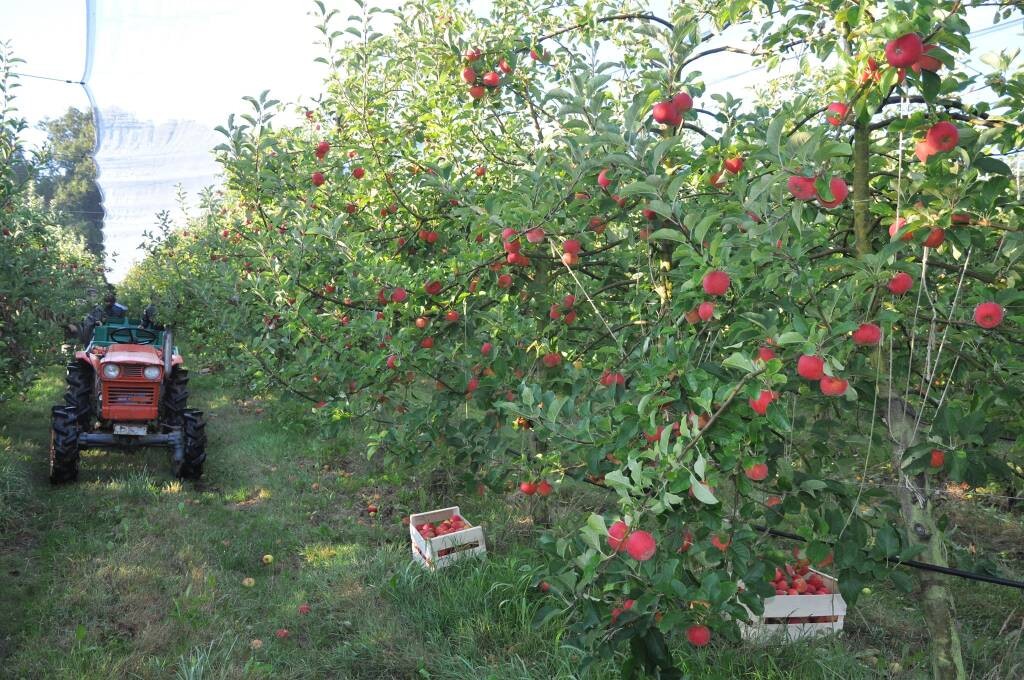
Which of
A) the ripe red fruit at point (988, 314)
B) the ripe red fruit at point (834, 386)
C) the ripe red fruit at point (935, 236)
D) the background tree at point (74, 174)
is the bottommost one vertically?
the background tree at point (74, 174)

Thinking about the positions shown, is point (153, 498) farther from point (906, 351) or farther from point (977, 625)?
point (977, 625)

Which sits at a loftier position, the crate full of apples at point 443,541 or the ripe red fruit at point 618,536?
the ripe red fruit at point 618,536

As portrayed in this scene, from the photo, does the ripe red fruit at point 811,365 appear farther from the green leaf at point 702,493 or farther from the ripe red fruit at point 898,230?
the ripe red fruit at point 898,230

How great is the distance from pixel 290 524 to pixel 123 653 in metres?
1.78

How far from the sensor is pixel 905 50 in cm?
184

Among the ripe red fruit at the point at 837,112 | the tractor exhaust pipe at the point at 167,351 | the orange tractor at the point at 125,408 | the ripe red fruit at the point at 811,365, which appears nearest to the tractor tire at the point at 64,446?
the orange tractor at the point at 125,408

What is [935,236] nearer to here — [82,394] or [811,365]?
[811,365]

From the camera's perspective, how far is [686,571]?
244cm

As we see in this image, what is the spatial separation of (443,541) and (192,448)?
2591 millimetres

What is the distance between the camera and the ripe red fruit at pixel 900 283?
2150 mm

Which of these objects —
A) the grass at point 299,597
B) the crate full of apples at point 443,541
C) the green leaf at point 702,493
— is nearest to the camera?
the green leaf at point 702,493

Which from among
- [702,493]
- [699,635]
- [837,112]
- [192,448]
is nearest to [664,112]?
[837,112]

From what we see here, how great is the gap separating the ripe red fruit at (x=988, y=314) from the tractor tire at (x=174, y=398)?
5800 mm

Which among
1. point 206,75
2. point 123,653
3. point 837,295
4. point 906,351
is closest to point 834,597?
point 906,351
